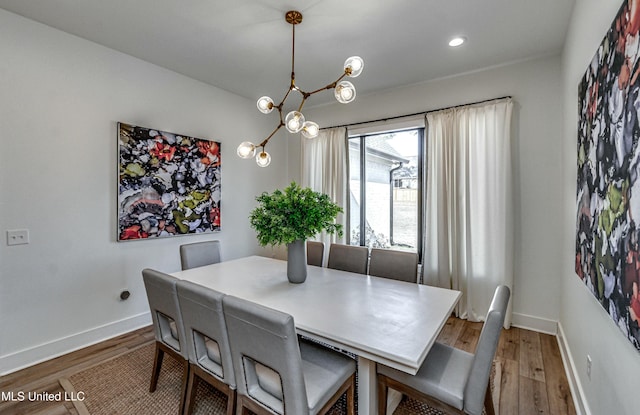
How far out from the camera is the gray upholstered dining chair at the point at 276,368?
1.18 meters

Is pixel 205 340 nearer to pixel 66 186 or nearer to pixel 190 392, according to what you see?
pixel 190 392

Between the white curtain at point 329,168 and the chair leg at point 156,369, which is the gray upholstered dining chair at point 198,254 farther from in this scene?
the white curtain at point 329,168

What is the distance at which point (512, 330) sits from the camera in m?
2.96

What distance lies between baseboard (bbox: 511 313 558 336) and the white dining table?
5.47 ft

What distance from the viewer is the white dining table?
1.31 meters

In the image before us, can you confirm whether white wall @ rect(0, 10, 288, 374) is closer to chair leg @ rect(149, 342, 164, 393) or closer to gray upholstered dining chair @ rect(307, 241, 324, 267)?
chair leg @ rect(149, 342, 164, 393)

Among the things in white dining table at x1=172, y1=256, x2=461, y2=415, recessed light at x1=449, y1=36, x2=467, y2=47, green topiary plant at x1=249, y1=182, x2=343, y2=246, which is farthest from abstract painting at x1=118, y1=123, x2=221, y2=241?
recessed light at x1=449, y1=36, x2=467, y2=47

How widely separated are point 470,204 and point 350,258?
4.96 ft

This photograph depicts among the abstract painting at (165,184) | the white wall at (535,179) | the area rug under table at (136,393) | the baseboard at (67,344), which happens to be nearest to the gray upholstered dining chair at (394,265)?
the area rug under table at (136,393)

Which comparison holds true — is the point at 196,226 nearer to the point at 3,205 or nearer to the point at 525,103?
the point at 3,205

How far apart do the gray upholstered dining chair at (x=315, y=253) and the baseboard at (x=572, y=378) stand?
2.10 meters

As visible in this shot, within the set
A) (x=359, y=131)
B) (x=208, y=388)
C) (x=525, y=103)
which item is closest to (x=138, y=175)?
(x=208, y=388)

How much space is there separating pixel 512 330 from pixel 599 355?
1.66 metres

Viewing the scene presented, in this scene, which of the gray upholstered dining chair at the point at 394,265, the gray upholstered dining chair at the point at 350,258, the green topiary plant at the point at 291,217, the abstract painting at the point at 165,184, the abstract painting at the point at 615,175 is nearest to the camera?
the abstract painting at the point at 615,175
